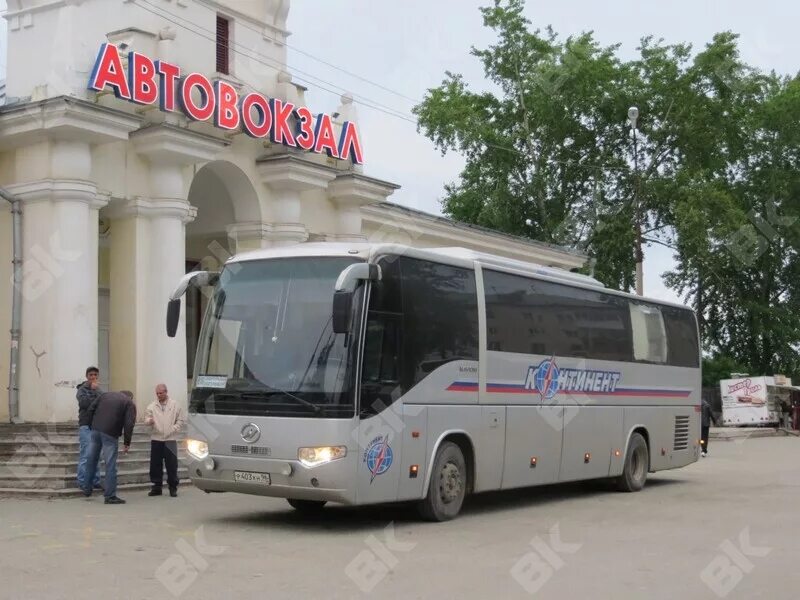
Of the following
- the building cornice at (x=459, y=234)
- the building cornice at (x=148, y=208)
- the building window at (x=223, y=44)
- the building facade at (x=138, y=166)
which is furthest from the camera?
the building cornice at (x=459, y=234)

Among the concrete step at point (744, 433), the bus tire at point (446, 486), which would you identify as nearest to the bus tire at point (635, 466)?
the bus tire at point (446, 486)

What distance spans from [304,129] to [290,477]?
1282 cm

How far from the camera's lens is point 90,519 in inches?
510

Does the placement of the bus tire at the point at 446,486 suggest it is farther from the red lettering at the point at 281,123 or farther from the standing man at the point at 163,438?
the red lettering at the point at 281,123

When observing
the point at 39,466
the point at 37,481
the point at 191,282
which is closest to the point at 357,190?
the point at 39,466

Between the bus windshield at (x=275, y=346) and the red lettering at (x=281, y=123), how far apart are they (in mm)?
10101

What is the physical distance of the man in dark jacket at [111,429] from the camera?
14.7 metres

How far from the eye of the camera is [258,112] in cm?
2220

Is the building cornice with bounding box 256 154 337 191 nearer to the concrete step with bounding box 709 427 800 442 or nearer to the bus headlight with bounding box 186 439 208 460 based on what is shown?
the bus headlight with bounding box 186 439 208 460

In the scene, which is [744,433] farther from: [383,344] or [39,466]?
[383,344]

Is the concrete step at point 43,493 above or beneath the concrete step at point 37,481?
beneath

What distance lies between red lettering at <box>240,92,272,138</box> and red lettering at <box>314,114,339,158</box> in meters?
1.55

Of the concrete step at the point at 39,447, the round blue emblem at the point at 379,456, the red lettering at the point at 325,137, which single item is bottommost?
the concrete step at the point at 39,447

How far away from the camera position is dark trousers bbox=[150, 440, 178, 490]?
51.6 ft
